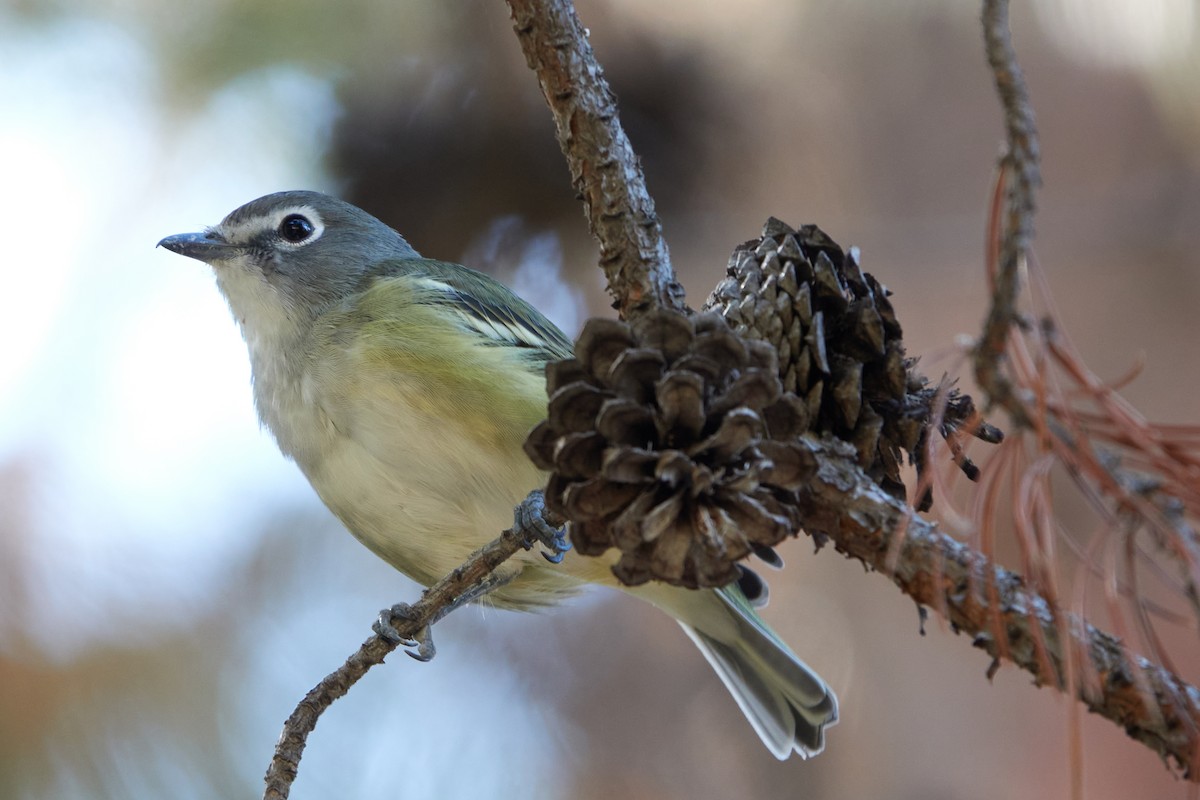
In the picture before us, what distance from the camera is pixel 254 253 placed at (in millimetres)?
2736

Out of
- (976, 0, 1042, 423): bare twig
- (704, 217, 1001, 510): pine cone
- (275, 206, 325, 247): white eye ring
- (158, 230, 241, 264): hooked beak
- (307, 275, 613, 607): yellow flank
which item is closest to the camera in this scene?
(976, 0, 1042, 423): bare twig

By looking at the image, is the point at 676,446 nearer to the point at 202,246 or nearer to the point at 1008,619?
the point at 1008,619

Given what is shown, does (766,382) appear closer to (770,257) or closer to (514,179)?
(770,257)

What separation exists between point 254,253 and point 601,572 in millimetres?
1249

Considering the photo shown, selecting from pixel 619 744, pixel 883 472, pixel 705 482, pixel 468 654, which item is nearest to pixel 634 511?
pixel 705 482

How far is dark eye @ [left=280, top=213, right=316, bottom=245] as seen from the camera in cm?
275

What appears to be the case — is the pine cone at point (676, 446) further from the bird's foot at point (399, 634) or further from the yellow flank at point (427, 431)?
the yellow flank at point (427, 431)

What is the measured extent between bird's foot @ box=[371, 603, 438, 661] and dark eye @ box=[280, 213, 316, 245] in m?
1.16

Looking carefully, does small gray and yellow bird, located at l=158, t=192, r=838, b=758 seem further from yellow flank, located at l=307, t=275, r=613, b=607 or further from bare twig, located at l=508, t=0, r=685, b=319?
bare twig, located at l=508, t=0, r=685, b=319

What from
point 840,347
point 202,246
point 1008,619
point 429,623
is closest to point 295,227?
point 202,246

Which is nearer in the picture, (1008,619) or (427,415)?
(1008,619)

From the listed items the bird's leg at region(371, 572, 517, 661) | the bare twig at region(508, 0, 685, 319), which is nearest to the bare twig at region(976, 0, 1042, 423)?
the bare twig at region(508, 0, 685, 319)

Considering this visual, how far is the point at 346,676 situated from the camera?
1.49 metres

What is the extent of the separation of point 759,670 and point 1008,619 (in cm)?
153
